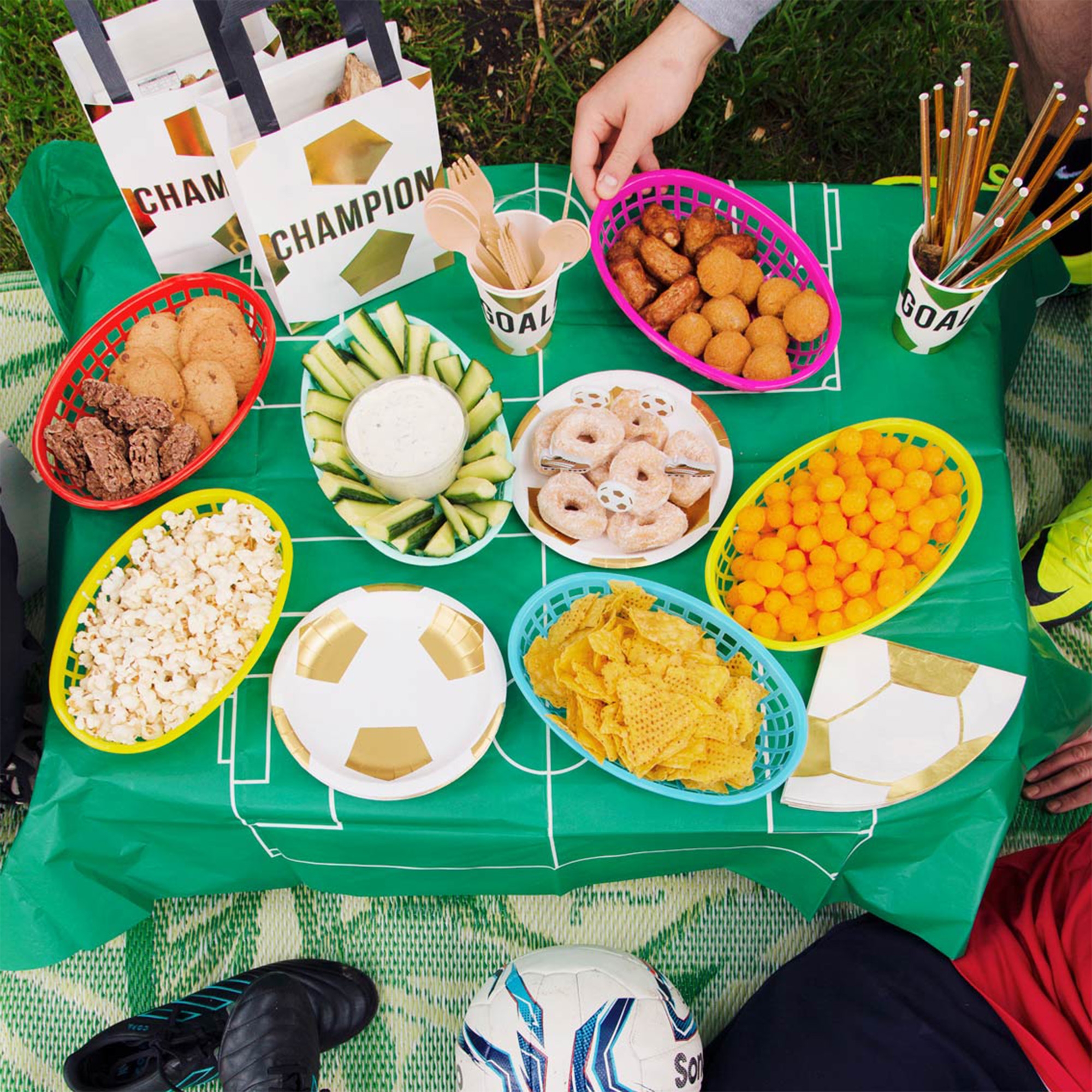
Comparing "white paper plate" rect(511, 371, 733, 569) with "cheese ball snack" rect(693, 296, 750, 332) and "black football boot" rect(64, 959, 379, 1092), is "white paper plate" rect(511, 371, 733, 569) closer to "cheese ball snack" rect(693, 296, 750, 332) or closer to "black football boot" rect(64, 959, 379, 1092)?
"cheese ball snack" rect(693, 296, 750, 332)

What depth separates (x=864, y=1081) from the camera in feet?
4.09

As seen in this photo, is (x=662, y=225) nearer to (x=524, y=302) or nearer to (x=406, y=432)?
(x=524, y=302)

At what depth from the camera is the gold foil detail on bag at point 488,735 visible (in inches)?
46.0

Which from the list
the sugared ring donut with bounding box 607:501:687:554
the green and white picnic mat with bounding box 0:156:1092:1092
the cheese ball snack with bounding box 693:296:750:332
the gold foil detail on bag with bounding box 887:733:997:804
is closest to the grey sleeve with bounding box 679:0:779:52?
the cheese ball snack with bounding box 693:296:750:332

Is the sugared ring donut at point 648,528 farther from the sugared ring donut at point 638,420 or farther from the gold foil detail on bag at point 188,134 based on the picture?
the gold foil detail on bag at point 188,134

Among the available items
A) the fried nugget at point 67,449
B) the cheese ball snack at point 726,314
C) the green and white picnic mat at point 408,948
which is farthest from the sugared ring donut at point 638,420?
the green and white picnic mat at point 408,948

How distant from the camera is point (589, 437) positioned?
4.04 feet

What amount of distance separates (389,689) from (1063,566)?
1.33 metres

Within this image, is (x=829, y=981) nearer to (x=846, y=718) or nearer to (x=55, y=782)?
(x=846, y=718)

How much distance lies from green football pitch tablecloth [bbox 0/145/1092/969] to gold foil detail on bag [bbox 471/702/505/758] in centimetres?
6

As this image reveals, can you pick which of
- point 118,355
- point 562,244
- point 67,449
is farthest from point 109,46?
point 562,244

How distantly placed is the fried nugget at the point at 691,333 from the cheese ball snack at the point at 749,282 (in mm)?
70

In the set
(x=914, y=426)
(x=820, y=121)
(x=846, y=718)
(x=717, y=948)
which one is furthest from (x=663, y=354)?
(x=820, y=121)

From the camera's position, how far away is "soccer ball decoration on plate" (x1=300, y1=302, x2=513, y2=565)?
1.21 meters
